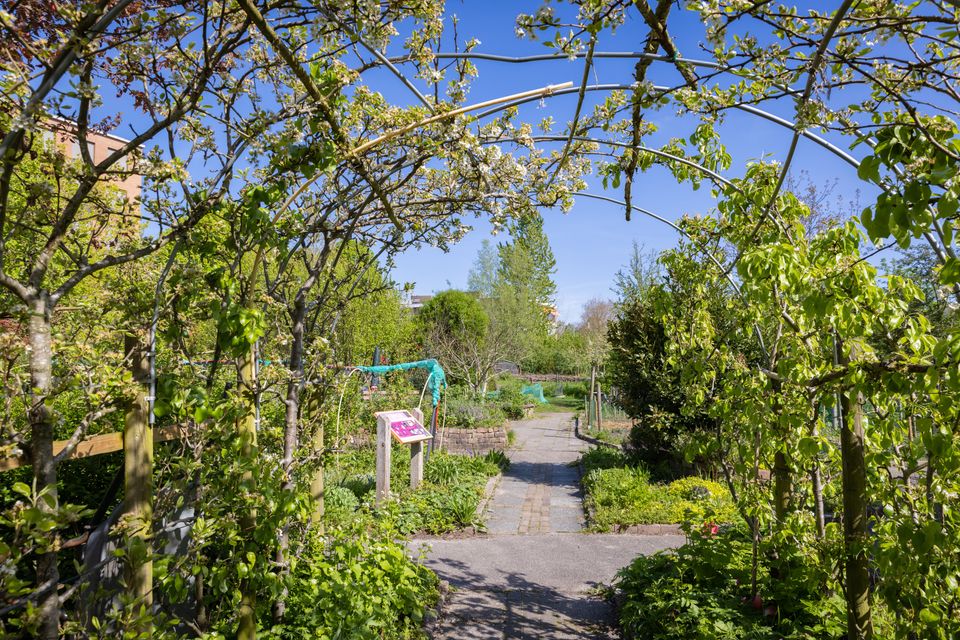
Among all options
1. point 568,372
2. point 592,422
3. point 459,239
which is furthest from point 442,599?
point 568,372

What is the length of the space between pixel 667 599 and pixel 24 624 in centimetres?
333

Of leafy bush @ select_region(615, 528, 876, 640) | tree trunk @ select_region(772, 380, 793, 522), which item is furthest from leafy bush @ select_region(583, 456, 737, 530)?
tree trunk @ select_region(772, 380, 793, 522)

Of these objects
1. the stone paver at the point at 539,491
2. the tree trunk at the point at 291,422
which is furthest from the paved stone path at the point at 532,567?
the tree trunk at the point at 291,422

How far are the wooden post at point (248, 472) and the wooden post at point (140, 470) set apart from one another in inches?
15.6

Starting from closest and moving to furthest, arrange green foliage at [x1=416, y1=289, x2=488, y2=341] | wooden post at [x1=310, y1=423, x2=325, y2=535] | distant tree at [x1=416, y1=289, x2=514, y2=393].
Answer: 1. wooden post at [x1=310, y1=423, x2=325, y2=535]
2. distant tree at [x1=416, y1=289, x2=514, y2=393]
3. green foliage at [x1=416, y1=289, x2=488, y2=341]

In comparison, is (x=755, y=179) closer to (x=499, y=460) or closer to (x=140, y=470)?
(x=140, y=470)

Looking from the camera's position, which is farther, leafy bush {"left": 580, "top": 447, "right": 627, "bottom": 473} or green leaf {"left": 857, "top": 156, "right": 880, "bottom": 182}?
leafy bush {"left": 580, "top": 447, "right": 627, "bottom": 473}

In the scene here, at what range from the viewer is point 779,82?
2.04 metres

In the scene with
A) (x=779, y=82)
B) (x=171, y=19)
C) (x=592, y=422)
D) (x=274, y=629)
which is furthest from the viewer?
(x=592, y=422)

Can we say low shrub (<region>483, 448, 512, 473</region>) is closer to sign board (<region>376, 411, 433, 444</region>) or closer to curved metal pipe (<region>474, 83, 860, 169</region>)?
sign board (<region>376, 411, 433, 444</region>)

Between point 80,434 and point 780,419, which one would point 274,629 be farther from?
point 780,419

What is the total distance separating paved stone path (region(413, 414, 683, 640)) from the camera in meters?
3.99

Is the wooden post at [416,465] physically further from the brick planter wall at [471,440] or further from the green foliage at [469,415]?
the green foliage at [469,415]

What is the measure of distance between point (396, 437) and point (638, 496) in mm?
3004
